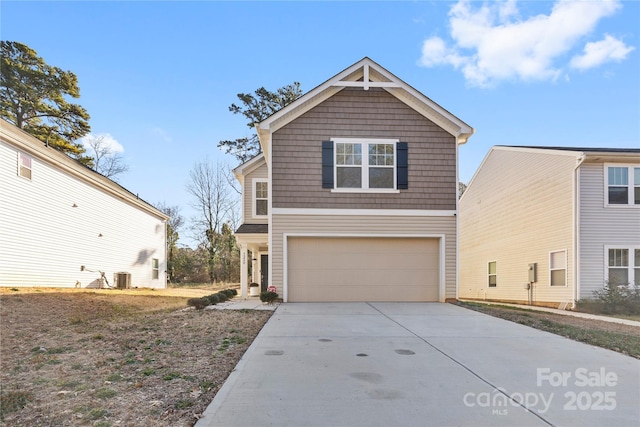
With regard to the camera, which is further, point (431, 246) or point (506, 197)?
point (506, 197)

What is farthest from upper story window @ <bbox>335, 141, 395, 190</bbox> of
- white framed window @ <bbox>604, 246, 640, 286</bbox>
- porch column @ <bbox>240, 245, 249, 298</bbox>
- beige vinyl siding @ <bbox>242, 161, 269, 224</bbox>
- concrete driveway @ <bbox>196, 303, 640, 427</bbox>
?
white framed window @ <bbox>604, 246, 640, 286</bbox>

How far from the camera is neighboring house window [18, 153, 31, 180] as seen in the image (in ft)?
37.4

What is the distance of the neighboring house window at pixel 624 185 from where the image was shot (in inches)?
489

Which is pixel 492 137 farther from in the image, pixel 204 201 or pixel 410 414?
pixel 410 414

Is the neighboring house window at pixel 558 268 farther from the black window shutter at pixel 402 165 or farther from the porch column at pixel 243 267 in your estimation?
the porch column at pixel 243 267

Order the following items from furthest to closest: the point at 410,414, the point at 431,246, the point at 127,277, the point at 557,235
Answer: the point at 127,277, the point at 557,235, the point at 431,246, the point at 410,414

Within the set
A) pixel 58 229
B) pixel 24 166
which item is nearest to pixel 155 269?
pixel 58 229

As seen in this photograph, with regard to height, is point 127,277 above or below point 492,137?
below

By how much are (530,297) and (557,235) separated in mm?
2778

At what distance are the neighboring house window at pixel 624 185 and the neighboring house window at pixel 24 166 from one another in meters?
18.3

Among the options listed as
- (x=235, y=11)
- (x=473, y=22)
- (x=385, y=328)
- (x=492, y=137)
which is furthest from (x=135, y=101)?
(x=492, y=137)

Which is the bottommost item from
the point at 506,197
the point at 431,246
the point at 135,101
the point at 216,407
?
the point at 216,407

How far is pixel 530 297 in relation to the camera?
1447 cm

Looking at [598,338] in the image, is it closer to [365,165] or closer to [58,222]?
[365,165]
